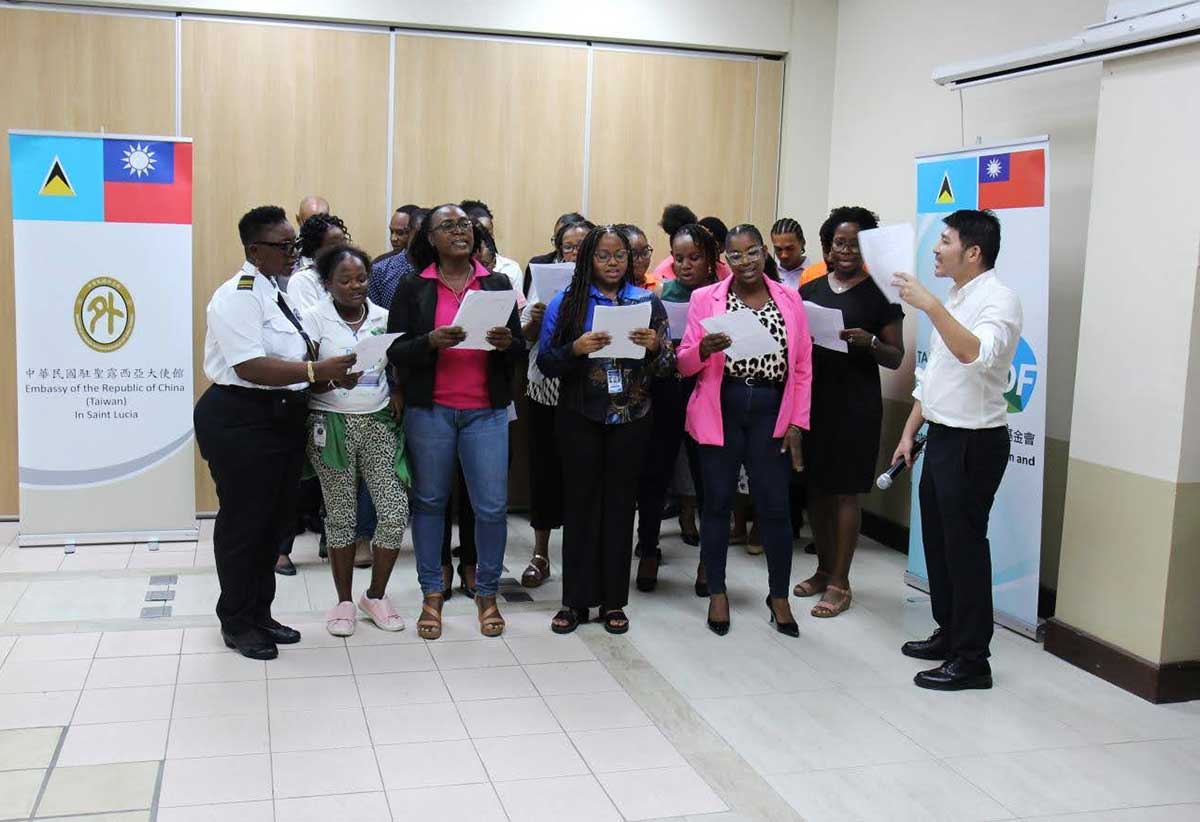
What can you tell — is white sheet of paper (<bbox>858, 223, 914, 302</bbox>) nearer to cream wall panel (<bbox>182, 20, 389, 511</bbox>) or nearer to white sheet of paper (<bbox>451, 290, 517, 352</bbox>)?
white sheet of paper (<bbox>451, 290, 517, 352</bbox>)

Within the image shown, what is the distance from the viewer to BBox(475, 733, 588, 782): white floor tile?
327 centimetres

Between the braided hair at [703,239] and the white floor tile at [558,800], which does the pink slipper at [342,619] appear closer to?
the white floor tile at [558,800]

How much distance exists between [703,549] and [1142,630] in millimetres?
1665

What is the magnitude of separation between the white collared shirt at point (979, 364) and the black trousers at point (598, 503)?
1.13 meters

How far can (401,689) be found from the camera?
3875 millimetres

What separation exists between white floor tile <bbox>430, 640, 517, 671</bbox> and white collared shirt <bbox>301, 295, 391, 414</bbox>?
0.96m

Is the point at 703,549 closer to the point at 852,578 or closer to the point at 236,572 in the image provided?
the point at 852,578

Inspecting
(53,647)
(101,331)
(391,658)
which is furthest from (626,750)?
(101,331)

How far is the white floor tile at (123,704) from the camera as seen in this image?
3.56 meters

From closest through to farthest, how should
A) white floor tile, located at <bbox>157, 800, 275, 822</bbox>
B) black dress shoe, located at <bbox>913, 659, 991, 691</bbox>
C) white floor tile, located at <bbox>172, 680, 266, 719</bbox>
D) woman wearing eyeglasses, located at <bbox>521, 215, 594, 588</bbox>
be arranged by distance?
1. white floor tile, located at <bbox>157, 800, 275, 822</bbox>
2. white floor tile, located at <bbox>172, 680, 266, 719</bbox>
3. black dress shoe, located at <bbox>913, 659, 991, 691</bbox>
4. woman wearing eyeglasses, located at <bbox>521, 215, 594, 588</bbox>

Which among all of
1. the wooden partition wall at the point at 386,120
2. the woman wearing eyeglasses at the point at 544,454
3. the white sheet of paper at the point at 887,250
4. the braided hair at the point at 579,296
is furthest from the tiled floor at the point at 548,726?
the wooden partition wall at the point at 386,120

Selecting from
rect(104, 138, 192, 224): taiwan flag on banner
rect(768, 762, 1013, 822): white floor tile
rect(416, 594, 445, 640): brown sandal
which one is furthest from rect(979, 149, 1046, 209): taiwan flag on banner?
rect(104, 138, 192, 224): taiwan flag on banner

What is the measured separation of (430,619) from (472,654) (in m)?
0.28

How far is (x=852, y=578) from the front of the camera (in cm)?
551
